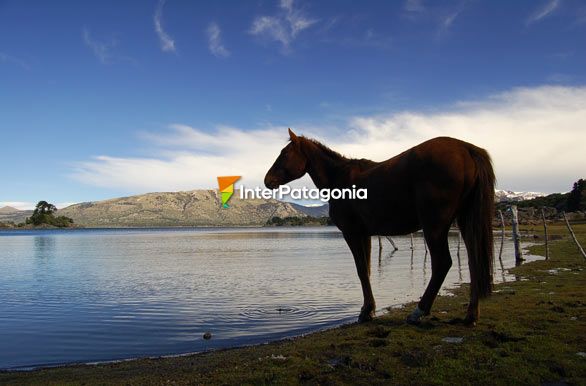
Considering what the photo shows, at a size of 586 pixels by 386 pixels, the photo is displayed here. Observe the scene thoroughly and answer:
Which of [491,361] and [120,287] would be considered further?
[120,287]

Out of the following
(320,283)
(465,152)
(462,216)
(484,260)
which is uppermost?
(465,152)

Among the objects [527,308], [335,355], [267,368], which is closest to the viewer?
[267,368]

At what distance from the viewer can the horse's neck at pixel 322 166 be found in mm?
9805

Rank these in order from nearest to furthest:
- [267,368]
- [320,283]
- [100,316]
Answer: [267,368]
[100,316]
[320,283]

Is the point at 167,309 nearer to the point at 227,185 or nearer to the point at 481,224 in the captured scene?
the point at 227,185

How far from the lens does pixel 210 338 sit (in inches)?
416

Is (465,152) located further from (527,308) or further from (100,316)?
(100,316)

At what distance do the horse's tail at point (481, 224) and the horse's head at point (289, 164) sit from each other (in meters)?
3.70

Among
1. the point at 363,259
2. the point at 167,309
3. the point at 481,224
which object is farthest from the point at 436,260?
the point at 167,309

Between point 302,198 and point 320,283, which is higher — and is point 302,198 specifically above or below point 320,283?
above

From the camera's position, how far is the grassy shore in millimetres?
5484

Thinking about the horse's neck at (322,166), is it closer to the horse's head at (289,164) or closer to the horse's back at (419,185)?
the horse's head at (289,164)

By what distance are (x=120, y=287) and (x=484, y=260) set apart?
696 inches

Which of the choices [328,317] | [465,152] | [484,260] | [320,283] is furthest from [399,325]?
[320,283]
